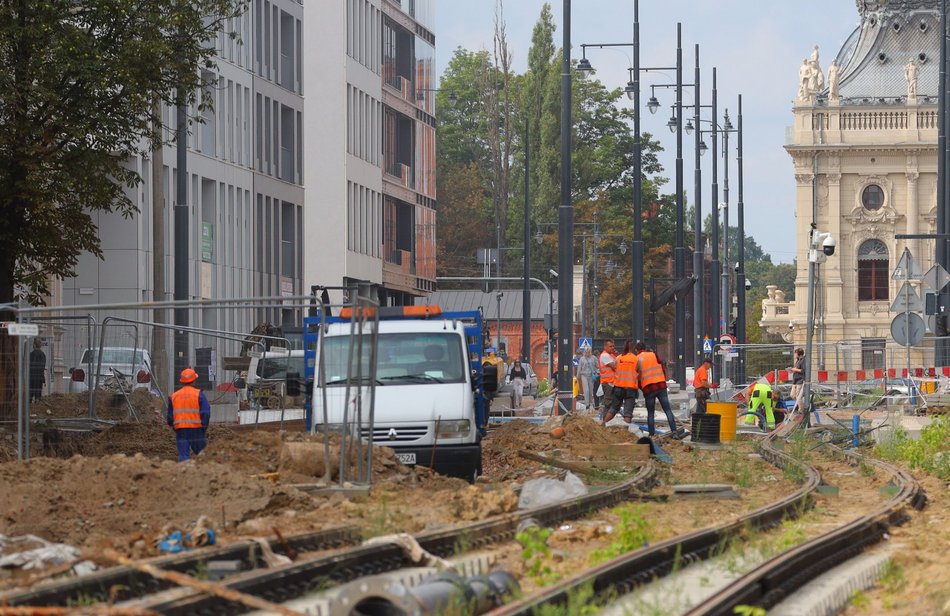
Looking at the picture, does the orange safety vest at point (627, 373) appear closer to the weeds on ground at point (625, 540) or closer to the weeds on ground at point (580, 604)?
the weeds on ground at point (625, 540)

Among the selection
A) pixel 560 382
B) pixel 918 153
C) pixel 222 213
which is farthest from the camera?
pixel 918 153

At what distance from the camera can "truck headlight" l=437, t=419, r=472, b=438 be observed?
66.3 feet

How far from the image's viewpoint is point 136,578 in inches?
419

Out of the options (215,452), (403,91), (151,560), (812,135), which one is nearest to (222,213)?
(403,91)

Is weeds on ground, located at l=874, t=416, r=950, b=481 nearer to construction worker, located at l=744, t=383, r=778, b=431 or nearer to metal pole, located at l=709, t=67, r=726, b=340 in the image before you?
construction worker, located at l=744, t=383, r=778, b=431

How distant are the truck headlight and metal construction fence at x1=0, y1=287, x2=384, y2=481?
1024 mm

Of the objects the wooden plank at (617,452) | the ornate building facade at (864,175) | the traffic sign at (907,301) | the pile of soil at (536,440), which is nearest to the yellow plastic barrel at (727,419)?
the pile of soil at (536,440)

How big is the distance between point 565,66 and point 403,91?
3723 centimetres

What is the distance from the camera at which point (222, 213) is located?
56344 millimetres

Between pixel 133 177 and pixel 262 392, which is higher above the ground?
pixel 133 177

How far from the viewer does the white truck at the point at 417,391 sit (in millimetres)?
19656

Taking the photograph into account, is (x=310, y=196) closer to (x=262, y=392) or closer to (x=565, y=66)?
(x=565, y=66)

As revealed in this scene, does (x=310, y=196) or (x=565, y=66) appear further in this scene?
(x=310, y=196)

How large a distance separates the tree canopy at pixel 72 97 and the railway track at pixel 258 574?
38.2 feet
